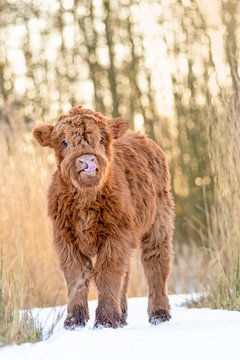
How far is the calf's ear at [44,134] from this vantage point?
5383 millimetres

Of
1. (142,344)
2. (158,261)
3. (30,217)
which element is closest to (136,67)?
(30,217)

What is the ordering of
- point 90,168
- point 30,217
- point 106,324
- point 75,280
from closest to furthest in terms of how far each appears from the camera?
point 90,168
point 106,324
point 75,280
point 30,217

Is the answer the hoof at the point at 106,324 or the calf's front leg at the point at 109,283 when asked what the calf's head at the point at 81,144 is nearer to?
the calf's front leg at the point at 109,283

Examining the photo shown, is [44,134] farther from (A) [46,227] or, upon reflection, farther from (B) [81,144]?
(A) [46,227]

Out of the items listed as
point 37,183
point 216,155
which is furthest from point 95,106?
point 216,155

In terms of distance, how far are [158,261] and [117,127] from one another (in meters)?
1.03

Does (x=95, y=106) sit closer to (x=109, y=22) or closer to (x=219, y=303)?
(x=109, y=22)

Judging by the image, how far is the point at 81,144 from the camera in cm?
504

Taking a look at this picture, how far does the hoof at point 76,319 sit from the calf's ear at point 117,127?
113cm

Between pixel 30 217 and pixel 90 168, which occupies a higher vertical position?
pixel 90 168

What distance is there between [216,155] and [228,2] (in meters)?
6.34

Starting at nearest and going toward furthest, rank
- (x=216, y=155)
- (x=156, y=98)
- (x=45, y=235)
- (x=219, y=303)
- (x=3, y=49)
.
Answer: (x=219, y=303) → (x=216, y=155) → (x=45, y=235) → (x=3, y=49) → (x=156, y=98)

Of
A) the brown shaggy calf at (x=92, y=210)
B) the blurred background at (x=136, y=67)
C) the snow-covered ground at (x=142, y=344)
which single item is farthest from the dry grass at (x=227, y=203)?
the blurred background at (x=136, y=67)

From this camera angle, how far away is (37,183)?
8.76 meters
